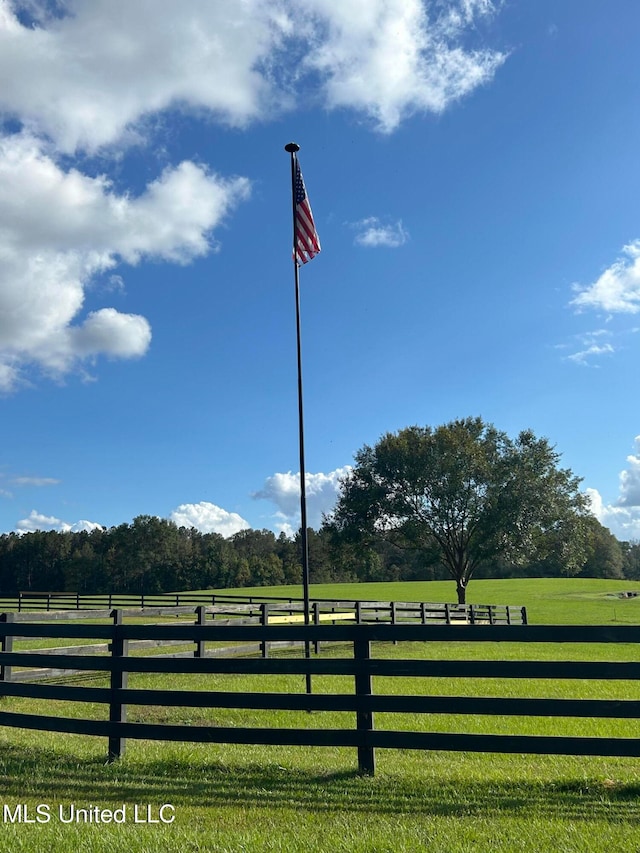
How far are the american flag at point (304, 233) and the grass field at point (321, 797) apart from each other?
27.7 ft

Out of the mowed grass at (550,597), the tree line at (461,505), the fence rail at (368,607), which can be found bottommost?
the mowed grass at (550,597)

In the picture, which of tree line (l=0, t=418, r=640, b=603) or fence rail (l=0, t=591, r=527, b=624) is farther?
tree line (l=0, t=418, r=640, b=603)

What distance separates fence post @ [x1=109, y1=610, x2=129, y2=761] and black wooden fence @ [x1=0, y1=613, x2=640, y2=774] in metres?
0.01

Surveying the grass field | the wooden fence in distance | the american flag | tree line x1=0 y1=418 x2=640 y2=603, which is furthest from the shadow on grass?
tree line x1=0 y1=418 x2=640 y2=603

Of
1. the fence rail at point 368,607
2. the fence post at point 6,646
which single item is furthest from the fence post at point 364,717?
the fence rail at point 368,607

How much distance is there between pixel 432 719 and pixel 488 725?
0.84m

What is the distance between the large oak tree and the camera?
42250mm

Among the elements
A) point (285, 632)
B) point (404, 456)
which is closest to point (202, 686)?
point (285, 632)

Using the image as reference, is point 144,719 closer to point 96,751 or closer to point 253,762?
point 96,751

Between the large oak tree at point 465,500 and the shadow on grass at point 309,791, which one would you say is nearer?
the shadow on grass at point 309,791

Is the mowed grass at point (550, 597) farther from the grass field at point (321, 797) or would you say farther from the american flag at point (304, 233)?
the grass field at point (321, 797)

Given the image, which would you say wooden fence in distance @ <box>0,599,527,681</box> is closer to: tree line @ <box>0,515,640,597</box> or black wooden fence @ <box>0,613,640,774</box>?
black wooden fence @ <box>0,613,640,774</box>

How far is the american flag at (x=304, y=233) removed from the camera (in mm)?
13219

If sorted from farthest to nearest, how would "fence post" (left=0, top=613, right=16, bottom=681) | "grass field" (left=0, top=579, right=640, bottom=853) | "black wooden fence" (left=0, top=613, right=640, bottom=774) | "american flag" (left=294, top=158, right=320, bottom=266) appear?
1. "american flag" (left=294, top=158, right=320, bottom=266)
2. "fence post" (left=0, top=613, right=16, bottom=681)
3. "black wooden fence" (left=0, top=613, right=640, bottom=774)
4. "grass field" (left=0, top=579, right=640, bottom=853)
